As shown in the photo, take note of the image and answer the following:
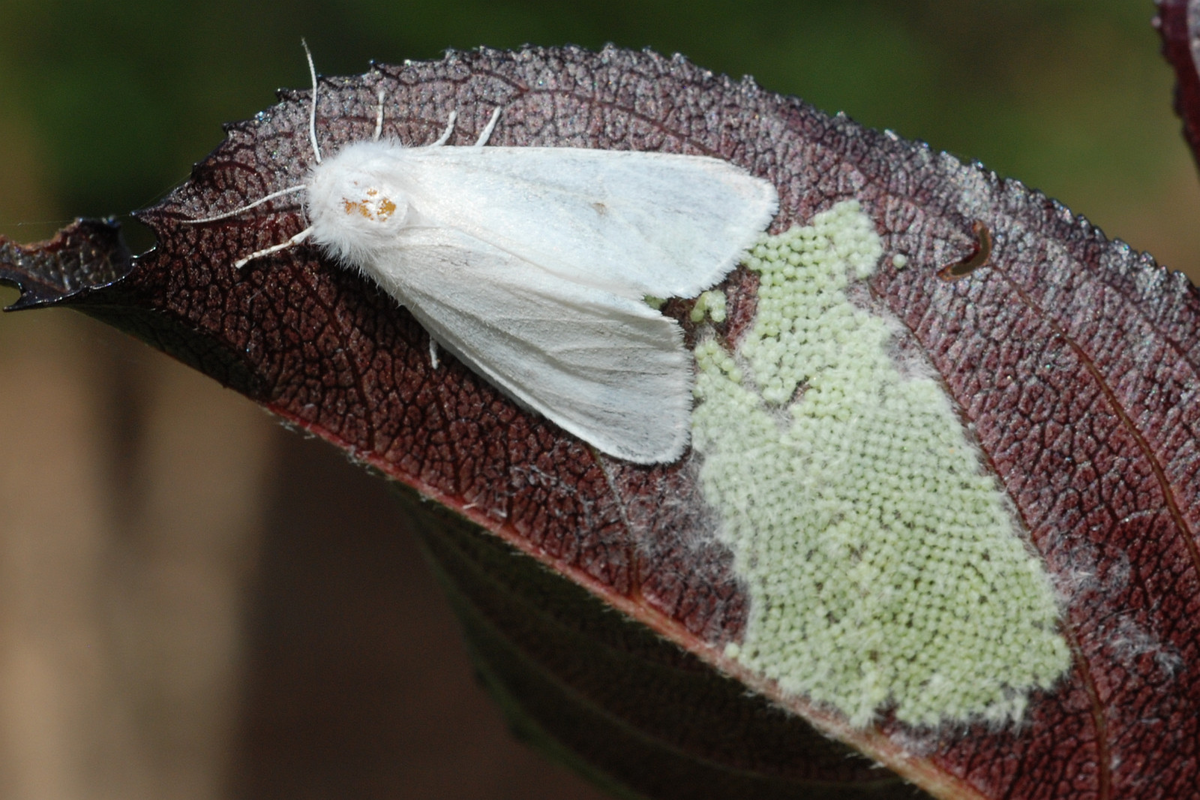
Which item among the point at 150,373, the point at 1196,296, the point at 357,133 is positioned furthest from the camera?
the point at 150,373

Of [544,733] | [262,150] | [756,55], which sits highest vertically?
[756,55]

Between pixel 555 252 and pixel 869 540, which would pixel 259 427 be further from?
pixel 869 540

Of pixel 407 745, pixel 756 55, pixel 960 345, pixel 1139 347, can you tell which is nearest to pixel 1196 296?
pixel 1139 347

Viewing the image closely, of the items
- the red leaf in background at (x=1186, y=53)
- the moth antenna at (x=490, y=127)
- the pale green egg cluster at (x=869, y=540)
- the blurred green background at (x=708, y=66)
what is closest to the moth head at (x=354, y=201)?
the moth antenna at (x=490, y=127)

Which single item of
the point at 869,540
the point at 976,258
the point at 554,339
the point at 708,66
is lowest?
the point at 869,540

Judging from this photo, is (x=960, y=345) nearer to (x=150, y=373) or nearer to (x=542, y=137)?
(x=542, y=137)

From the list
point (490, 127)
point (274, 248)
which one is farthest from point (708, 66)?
point (274, 248)

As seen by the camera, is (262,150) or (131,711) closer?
(262,150)
